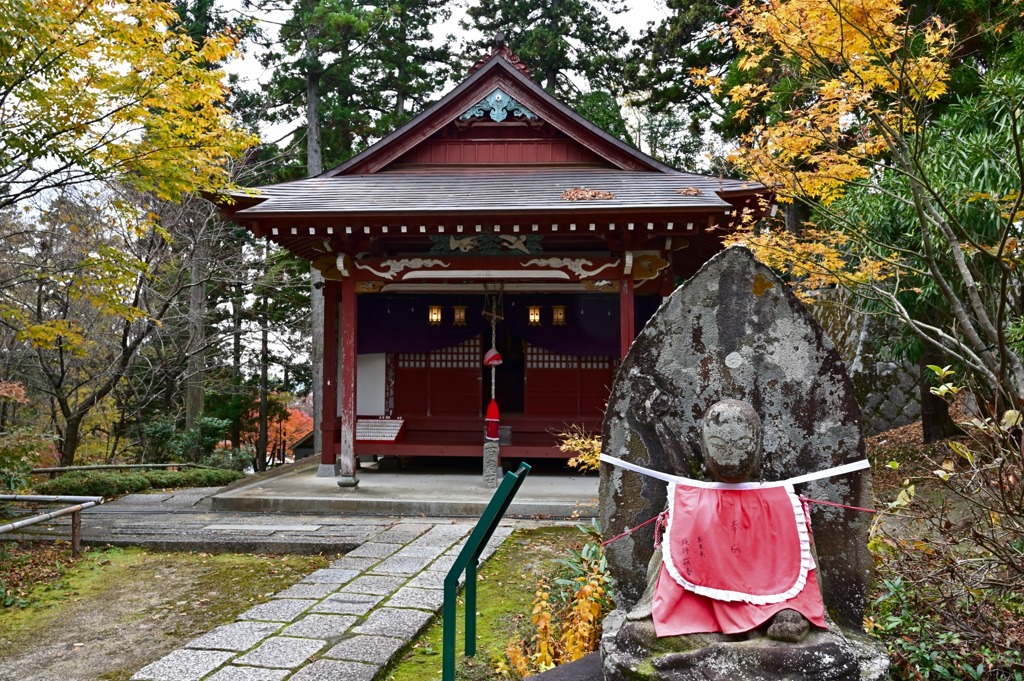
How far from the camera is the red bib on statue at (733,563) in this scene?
7.41ft

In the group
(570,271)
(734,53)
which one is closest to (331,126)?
(734,53)

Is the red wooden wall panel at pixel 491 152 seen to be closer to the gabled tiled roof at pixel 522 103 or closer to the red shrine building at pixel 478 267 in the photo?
the red shrine building at pixel 478 267

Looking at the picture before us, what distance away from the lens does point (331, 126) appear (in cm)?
1833

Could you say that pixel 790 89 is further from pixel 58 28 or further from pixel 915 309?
pixel 58 28

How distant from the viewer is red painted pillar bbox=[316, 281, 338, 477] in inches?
401

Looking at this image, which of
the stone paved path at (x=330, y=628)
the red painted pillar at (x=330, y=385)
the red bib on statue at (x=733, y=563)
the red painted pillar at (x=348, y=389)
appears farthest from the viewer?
the red painted pillar at (x=330, y=385)

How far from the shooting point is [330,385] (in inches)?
415

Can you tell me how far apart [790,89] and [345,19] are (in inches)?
430

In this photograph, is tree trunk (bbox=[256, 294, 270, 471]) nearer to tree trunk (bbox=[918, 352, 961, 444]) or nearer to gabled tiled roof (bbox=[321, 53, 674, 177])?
gabled tiled roof (bbox=[321, 53, 674, 177])

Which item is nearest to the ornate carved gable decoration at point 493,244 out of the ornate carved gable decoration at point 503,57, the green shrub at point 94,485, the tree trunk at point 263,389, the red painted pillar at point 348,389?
the red painted pillar at point 348,389

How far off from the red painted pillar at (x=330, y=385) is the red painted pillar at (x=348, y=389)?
92 centimetres

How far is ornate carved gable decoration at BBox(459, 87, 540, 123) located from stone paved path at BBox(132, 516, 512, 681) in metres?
7.27

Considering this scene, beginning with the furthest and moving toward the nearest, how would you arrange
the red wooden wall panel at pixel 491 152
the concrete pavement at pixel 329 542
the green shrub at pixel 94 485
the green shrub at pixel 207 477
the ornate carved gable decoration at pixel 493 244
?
the green shrub at pixel 207 477 → the red wooden wall panel at pixel 491 152 → the ornate carved gable decoration at pixel 493 244 → the green shrub at pixel 94 485 → the concrete pavement at pixel 329 542

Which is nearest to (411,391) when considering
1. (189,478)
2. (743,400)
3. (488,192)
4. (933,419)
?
(488,192)
